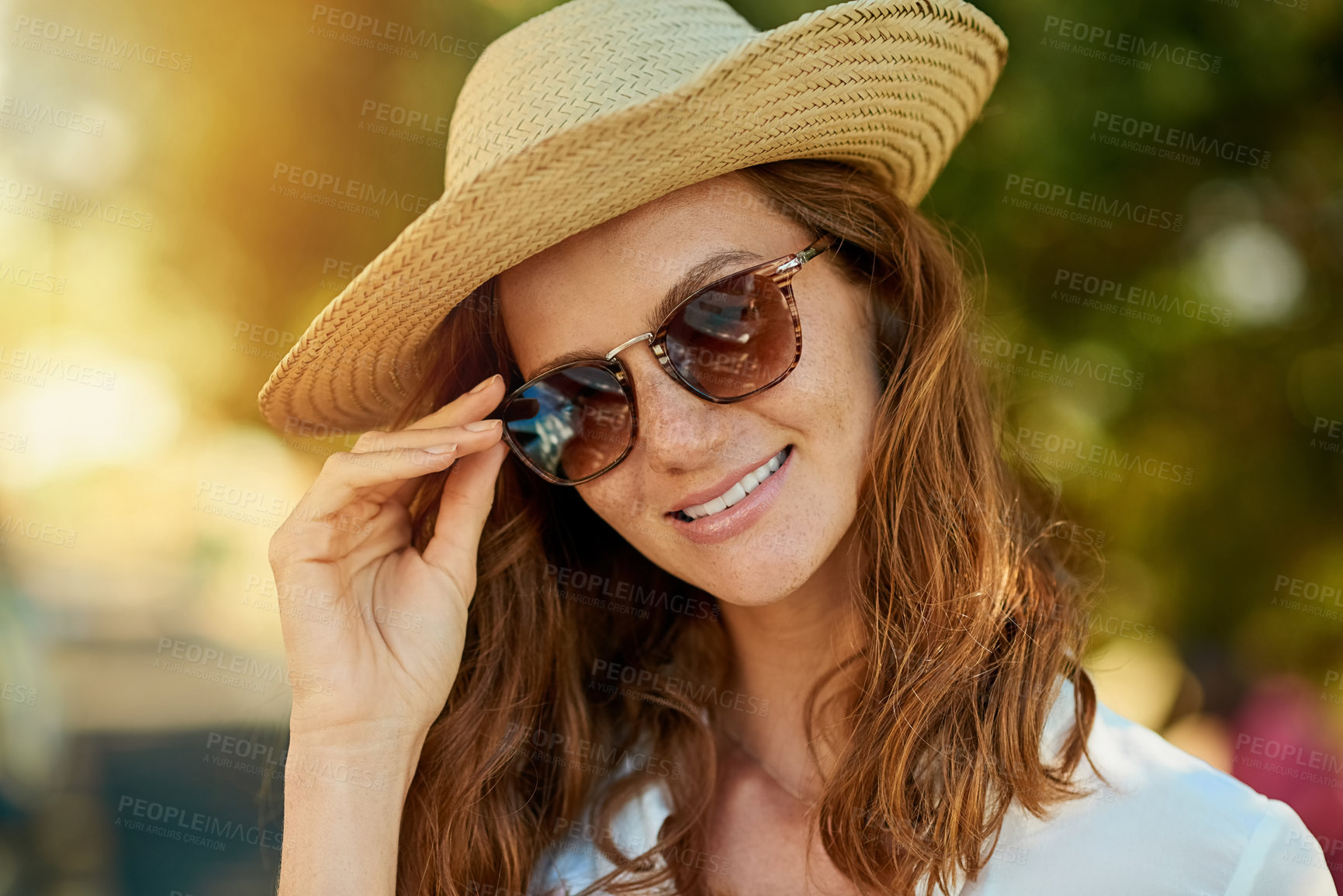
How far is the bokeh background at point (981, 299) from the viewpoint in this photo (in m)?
2.59

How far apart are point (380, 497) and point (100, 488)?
316 cm

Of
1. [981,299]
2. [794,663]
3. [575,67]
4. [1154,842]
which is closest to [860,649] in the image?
[794,663]

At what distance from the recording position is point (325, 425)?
213 centimetres

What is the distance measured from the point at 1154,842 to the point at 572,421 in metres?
1.38

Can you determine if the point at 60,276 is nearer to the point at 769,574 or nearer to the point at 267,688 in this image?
the point at 267,688

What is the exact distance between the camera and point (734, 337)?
5.32ft

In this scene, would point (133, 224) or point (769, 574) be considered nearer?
point (769, 574)

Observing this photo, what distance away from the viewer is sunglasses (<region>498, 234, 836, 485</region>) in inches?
63.6

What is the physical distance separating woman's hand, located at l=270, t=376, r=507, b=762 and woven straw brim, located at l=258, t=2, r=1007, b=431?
21cm

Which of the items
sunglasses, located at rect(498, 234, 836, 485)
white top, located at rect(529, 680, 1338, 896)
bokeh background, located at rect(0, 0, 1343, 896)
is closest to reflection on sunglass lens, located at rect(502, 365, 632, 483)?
sunglasses, located at rect(498, 234, 836, 485)

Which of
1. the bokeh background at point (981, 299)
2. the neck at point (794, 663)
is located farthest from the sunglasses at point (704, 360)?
the bokeh background at point (981, 299)

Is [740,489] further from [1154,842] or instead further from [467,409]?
[1154,842]

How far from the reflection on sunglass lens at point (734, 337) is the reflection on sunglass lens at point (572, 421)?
0.16 meters

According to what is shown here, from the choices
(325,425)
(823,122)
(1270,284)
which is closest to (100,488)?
(325,425)
